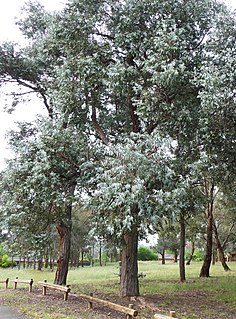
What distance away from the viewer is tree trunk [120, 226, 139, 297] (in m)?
11.8

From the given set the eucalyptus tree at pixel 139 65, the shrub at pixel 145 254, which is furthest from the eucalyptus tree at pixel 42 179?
the shrub at pixel 145 254

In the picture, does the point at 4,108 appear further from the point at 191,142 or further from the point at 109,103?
→ the point at 191,142

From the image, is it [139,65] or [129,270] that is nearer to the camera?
[139,65]

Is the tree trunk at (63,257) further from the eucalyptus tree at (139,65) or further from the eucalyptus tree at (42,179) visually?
the eucalyptus tree at (139,65)

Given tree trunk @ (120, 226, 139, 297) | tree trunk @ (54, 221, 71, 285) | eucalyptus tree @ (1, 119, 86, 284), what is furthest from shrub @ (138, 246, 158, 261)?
eucalyptus tree @ (1, 119, 86, 284)

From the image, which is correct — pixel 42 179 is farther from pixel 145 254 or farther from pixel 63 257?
pixel 145 254

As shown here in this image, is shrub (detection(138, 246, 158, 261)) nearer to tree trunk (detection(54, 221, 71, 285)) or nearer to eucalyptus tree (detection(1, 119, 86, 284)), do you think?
tree trunk (detection(54, 221, 71, 285))

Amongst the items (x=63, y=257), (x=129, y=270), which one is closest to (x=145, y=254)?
(x=63, y=257)

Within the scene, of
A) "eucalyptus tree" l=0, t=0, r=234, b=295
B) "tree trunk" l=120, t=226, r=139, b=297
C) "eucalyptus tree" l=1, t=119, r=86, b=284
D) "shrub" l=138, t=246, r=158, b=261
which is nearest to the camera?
"eucalyptus tree" l=0, t=0, r=234, b=295

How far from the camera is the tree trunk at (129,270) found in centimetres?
1183

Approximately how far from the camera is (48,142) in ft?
35.9

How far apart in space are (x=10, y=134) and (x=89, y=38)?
279 inches

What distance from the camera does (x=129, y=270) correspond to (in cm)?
1196

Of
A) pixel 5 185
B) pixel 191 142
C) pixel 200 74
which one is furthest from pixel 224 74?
pixel 5 185
